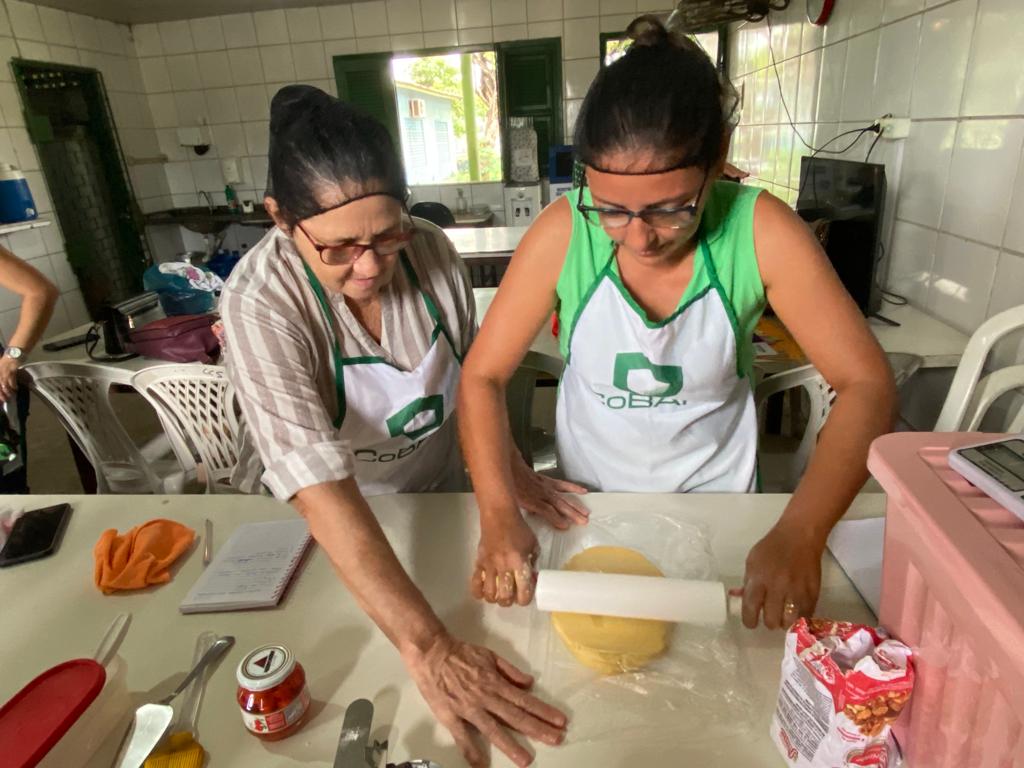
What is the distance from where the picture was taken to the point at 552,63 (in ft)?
16.1

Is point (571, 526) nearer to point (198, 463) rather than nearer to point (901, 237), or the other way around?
point (198, 463)

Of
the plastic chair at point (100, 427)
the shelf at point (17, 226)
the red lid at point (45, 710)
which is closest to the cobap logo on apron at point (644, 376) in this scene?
the red lid at point (45, 710)

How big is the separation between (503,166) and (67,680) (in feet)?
16.3

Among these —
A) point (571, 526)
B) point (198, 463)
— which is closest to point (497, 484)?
point (571, 526)

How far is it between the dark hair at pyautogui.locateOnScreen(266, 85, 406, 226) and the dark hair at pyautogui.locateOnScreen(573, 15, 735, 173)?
30 cm

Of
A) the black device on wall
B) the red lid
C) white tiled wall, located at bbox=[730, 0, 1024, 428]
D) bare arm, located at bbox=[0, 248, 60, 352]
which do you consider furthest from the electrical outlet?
bare arm, located at bbox=[0, 248, 60, 352]

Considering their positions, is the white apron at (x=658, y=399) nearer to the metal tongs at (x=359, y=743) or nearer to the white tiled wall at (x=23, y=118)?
the metal tongs at (x=359, y=743)

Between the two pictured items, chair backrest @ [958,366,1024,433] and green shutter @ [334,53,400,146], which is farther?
green shutter @ [334,53,400,146]

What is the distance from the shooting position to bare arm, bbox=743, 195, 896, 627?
76 cm

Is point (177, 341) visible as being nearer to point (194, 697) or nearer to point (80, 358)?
point (80, 358)

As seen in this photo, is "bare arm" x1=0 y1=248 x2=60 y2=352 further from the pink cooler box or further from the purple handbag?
the pink cooler box

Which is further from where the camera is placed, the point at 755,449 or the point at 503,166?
the point at 503,166

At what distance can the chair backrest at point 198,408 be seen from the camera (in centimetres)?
160

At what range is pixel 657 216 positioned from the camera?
2.71 feet
